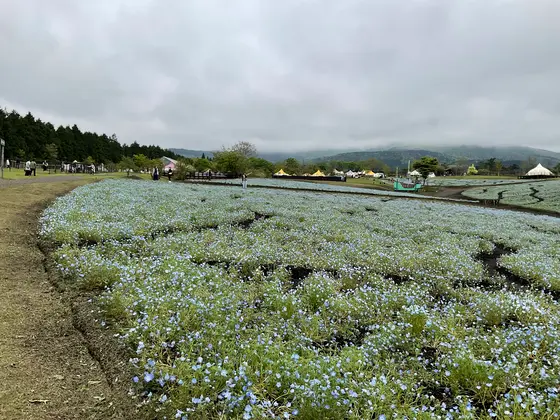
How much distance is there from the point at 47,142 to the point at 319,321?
104740 millimetres

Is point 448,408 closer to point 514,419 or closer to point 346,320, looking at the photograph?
point 514,419

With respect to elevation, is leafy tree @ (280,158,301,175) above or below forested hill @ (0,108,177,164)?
below

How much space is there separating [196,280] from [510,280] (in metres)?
7.99

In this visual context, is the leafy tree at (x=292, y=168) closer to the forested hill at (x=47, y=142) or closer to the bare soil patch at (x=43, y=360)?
the forested hill at (x=47, y=142)

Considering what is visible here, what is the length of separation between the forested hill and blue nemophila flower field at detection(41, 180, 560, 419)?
8352cm

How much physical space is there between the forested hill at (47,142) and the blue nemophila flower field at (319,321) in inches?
3288

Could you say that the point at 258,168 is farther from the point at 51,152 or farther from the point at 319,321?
the point at 319,321

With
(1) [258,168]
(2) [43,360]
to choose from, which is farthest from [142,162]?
(2) [43,360]

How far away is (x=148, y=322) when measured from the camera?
446 centimetres

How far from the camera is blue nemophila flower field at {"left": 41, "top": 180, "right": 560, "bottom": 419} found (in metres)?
3.44

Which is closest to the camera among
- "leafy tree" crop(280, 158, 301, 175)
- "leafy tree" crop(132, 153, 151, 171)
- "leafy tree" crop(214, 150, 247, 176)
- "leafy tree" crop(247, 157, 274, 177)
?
"leafy tree" crop(214, 150, 247, 176)

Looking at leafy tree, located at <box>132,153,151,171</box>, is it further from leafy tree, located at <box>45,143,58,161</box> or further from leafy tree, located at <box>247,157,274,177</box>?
leafy tree, located at <box>247,157,274,177</box>

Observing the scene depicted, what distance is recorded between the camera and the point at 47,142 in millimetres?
87312

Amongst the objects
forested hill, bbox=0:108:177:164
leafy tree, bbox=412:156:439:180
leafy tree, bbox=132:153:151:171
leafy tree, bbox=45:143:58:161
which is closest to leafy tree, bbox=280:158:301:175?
leafy tree, bbox=132:153:151:171
